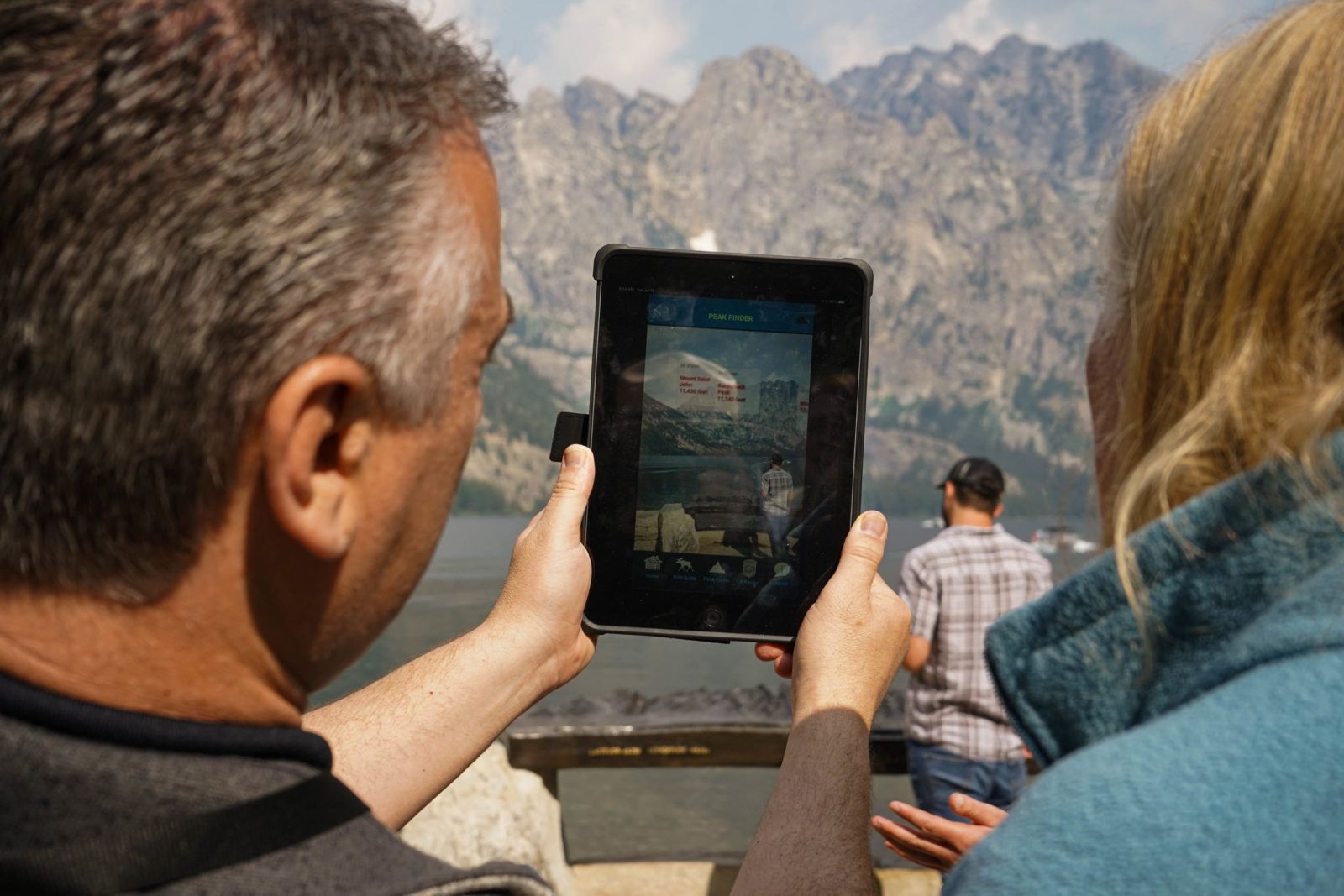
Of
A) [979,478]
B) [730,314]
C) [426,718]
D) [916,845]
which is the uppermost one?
[979,478]

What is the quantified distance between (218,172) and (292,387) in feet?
0.75

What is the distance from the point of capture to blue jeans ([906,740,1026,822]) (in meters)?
5.76

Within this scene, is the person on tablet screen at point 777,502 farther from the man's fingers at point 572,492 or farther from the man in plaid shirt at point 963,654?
the man in plaid shirt at point 963,654

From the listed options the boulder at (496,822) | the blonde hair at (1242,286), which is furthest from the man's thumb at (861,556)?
the boulder at (496,822)

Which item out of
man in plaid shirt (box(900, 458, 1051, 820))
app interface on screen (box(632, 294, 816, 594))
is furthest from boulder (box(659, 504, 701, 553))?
man in plaid shirt (box(900, 458, 1051, 820))

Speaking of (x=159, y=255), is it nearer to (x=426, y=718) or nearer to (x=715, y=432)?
(x=426, y=718)

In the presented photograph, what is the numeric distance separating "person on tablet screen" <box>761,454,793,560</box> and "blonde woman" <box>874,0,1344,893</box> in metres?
0.90

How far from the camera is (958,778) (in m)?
5.81

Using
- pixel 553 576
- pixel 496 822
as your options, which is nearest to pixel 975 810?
pixel 553 576

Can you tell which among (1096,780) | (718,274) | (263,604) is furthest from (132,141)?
(718,274)

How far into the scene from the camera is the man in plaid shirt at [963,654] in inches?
228

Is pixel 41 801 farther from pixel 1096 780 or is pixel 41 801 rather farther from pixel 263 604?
pixel 1096 780

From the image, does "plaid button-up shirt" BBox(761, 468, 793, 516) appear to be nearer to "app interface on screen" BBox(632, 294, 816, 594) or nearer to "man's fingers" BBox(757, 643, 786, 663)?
"app interface on screen" BBox(632, 294, 816, 594)

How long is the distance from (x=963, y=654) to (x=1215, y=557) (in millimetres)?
4966
